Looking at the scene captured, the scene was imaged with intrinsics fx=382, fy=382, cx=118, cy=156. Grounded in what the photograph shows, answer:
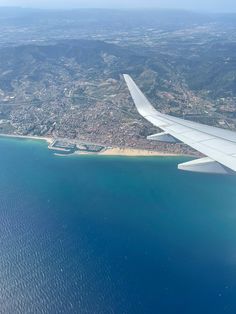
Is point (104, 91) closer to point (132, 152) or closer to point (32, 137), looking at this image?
point (32, 137)

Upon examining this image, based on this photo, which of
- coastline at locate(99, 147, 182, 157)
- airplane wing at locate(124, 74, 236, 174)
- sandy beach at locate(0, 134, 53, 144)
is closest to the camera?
airplane wing at locate(124, 74, 236, 174)

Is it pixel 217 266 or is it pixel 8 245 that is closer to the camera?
pixel 217 266

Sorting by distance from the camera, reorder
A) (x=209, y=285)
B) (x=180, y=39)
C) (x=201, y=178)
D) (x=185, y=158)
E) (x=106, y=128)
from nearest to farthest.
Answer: (x=209, y=285)
(x=201, y=178)
(x=185, y=158)
(x=106, y=128)
(x=180, y=39)

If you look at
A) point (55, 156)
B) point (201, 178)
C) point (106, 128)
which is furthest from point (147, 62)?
point (201, 178)

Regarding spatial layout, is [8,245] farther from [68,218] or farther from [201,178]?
[201,178]

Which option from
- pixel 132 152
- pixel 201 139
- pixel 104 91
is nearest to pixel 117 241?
pixel 201 139

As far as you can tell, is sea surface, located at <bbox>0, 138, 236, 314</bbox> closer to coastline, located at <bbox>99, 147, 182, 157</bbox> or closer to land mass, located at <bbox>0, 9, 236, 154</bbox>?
coastline, located at <bbox>99, 147, 182, 157</bbox>

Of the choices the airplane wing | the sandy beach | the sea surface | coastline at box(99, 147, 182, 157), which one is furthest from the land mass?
the airplane wing
